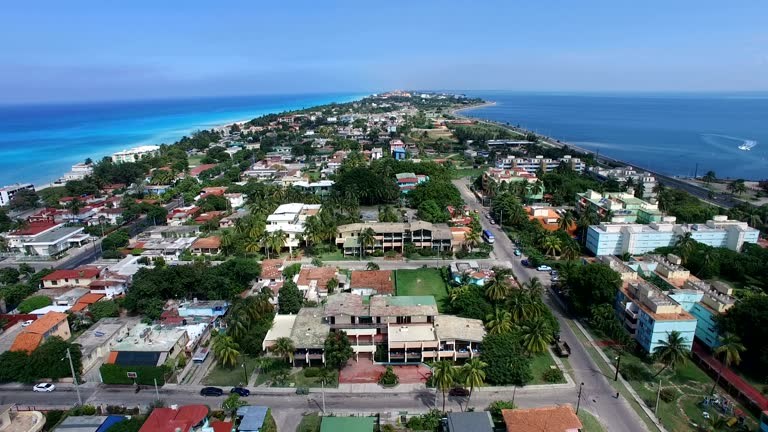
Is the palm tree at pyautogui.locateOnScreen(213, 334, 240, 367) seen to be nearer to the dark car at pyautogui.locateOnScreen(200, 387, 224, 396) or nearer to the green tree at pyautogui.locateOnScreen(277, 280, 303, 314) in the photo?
the dark car at pyautogui.locateOnScreen(200, 387, 224, 396)

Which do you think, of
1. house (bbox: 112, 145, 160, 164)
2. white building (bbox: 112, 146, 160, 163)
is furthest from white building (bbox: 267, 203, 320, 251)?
white building (bbox: 112, 146, 160, 163)

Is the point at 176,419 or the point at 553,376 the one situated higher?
the point at 176,419

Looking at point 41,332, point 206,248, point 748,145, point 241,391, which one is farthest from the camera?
point 748,145

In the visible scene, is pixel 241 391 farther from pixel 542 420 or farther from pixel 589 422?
pixel 589 422

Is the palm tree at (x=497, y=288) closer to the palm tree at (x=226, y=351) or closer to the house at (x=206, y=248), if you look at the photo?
the palm tree at (x=226, y=351)

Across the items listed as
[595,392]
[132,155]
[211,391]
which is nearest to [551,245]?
[595,392]
